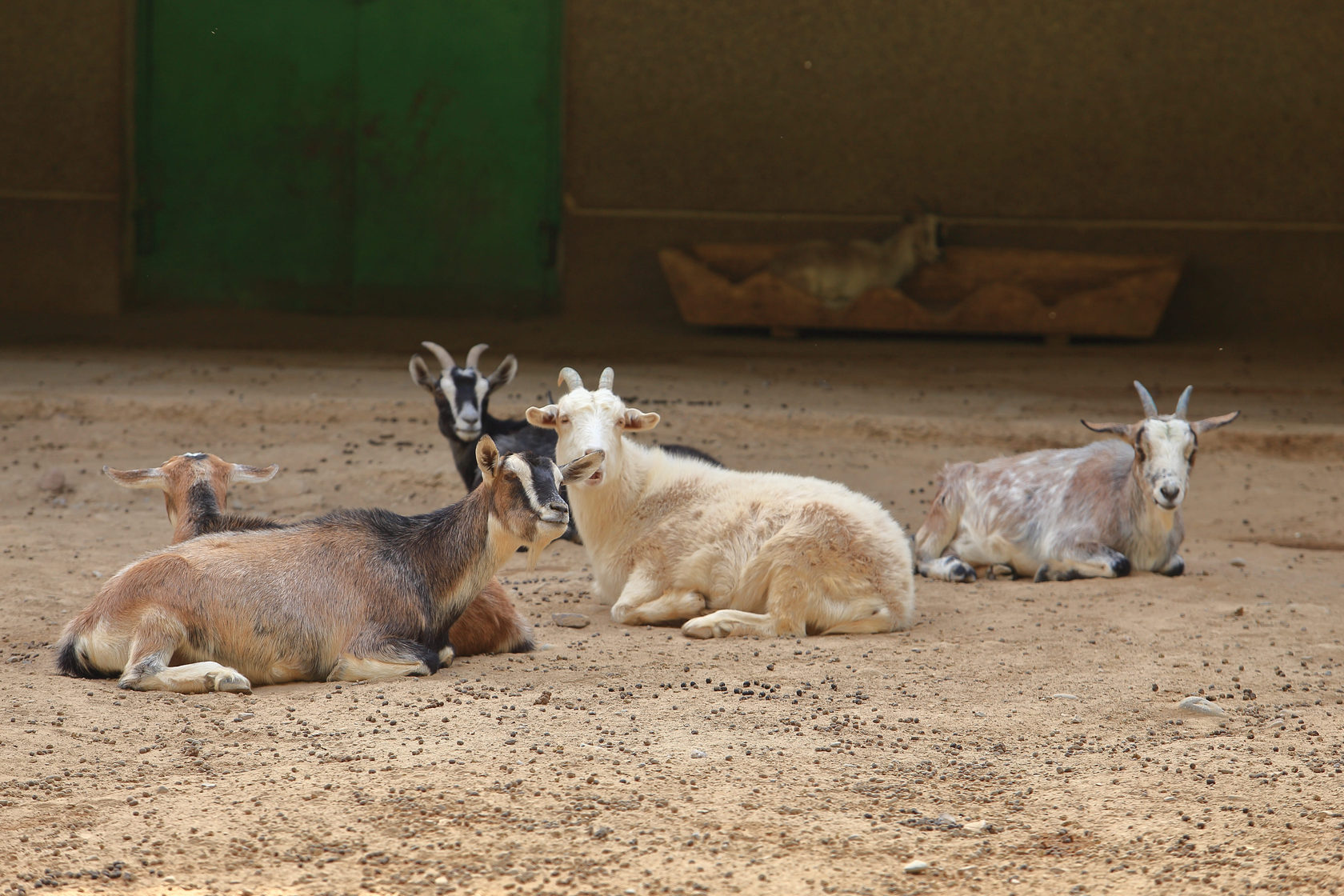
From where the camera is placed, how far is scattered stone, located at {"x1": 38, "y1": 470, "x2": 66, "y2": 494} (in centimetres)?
865

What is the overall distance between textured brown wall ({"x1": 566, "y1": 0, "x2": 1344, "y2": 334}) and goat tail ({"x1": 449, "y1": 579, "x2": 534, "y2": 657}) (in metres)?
9.32

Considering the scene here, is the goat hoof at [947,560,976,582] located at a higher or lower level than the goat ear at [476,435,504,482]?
lower

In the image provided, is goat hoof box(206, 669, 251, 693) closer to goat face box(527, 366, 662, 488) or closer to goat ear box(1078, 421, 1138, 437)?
goat face box(527, 366, 662, 488)

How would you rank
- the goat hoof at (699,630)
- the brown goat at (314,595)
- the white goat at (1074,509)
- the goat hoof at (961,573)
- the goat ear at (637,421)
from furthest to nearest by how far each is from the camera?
1. the goat hoof at (961,573)
2. the white goat at (1074,509)
3. the goat ear at (637,421)
4. the goat hoof at (699,630)
5. the brown goat at (314,595)

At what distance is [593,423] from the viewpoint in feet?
19.6

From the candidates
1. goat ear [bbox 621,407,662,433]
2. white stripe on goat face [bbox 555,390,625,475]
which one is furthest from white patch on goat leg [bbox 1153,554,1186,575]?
white stripe on goat face [bbox 555,390,625,475]

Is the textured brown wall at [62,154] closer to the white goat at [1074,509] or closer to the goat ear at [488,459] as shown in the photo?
the white goat at [1074,509]

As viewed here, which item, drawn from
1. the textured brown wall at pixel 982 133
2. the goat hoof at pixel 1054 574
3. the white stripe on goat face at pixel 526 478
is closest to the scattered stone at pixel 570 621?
the white stripe on goat face at pixel 526 478

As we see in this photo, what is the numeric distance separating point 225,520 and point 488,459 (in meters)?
1.18

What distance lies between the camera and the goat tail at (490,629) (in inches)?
205

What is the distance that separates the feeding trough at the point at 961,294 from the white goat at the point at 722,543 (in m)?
7.13

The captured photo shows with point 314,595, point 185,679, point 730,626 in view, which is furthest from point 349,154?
point 185,679

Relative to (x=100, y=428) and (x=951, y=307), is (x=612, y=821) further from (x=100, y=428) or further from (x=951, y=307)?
(x=951, y=307)

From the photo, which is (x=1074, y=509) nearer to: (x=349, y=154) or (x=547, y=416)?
(x=547, y=416)
